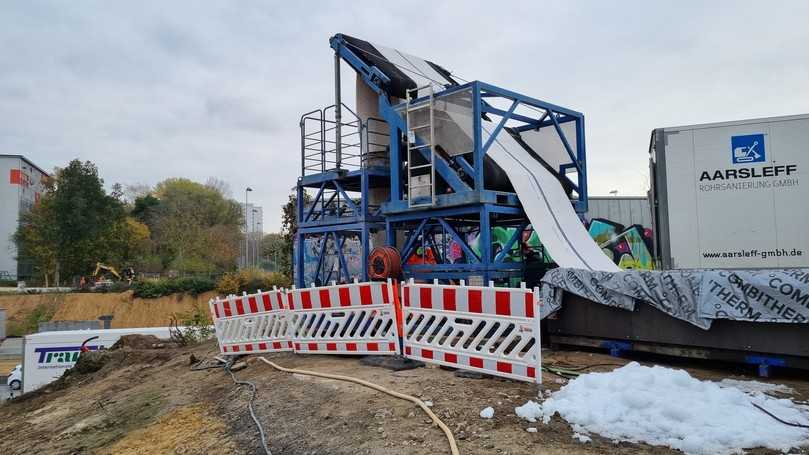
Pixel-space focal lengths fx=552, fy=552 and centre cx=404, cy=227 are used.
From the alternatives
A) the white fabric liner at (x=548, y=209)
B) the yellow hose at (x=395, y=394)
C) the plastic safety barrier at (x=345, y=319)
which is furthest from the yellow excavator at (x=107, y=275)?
the yellow hose at (x=395, y=394)

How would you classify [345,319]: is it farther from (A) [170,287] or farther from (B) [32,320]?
(B) [32,320]

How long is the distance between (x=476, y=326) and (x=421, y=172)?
4606 millimetres

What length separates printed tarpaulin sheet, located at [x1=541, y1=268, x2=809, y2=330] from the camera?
6.12 m

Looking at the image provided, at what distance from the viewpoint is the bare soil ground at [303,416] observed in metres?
4.76

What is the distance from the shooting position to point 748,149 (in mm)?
10656

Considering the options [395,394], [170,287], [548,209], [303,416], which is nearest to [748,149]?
[548,209]

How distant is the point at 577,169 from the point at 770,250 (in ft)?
12.5

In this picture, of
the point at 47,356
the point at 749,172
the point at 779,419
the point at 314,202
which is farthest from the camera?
the point at 47,356

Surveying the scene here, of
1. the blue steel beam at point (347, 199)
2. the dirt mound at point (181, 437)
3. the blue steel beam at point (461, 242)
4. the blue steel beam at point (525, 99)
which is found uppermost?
the blue steel beam at point (525, 99)

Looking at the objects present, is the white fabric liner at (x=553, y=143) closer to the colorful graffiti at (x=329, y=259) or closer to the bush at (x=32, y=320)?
the colorful graffiti at (x=329, y=259)

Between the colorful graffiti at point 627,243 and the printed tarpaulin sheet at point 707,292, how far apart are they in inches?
576

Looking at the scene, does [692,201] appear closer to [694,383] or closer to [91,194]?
[694,383]

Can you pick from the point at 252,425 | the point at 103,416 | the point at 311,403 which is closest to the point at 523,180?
the point at 311,403

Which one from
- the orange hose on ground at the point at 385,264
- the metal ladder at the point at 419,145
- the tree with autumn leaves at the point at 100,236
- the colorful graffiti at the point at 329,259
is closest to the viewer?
the metal ladder at the point at 419,145
